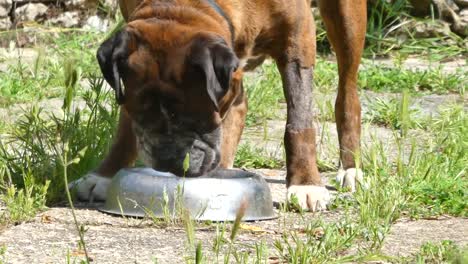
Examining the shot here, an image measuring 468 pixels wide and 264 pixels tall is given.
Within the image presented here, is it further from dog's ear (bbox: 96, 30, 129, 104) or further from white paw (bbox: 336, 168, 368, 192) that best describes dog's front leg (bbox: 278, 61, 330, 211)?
dog's ear (bbox: 96, 30, 129, 104)

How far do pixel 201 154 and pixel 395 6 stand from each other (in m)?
4.84

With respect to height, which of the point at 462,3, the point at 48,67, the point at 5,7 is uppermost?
the point at 462,3

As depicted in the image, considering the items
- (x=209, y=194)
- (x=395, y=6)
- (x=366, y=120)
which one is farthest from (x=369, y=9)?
(x=209, y=194)

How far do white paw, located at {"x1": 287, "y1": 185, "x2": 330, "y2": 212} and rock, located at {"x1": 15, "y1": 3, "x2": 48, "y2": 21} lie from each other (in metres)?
4.36

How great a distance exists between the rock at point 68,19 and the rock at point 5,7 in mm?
365

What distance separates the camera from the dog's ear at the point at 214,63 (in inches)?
137

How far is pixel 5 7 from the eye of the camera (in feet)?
25.5

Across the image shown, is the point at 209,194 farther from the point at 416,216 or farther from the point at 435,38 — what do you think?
the point at 435,38

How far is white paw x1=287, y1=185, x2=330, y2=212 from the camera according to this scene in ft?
12.8

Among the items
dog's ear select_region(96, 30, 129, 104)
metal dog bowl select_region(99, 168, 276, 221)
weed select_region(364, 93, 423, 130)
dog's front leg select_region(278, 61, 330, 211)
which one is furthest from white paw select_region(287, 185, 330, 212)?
weed select_region(364, 93, 423, 130)

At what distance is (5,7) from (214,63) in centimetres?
460

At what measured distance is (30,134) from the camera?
163 inches

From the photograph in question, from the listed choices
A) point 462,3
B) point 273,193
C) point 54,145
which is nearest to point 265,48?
point 273,193

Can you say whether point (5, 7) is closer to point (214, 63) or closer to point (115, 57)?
point (115, 57)
